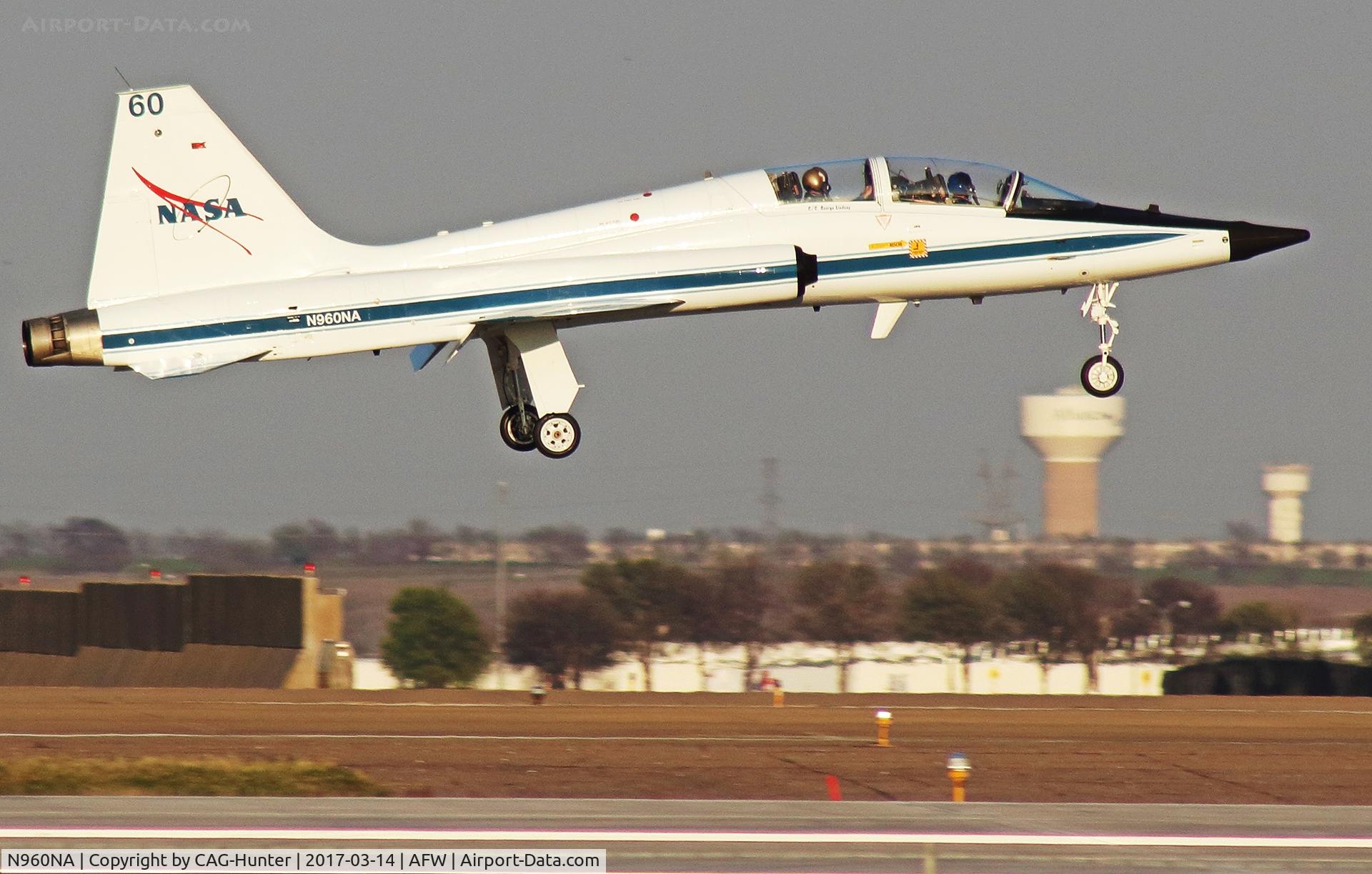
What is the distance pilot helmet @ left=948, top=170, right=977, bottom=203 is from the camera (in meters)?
→ 24.2

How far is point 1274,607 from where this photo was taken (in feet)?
167

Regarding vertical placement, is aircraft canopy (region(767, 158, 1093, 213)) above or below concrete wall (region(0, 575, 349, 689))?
above

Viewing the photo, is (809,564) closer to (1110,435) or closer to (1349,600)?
(1349,600)

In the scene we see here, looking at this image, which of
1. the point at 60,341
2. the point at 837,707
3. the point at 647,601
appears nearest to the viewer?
the point at 60,341

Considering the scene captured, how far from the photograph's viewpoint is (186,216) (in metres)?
23.8

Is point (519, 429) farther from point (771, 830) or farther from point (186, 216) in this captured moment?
point (771, 830)

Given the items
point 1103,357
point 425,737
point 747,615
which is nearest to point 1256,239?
point 1103,357

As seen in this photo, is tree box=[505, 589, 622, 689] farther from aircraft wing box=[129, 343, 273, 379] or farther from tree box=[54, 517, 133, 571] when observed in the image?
aircraft wing box=[129, 343, 273, 379]

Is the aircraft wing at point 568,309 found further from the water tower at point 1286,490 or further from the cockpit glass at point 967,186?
the water tower at point 1286,490

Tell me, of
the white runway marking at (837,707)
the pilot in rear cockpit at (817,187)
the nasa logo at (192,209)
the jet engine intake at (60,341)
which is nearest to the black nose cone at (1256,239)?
the pilot in rear cockpit at (817,187)

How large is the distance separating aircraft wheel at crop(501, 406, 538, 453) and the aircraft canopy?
5.22 metres

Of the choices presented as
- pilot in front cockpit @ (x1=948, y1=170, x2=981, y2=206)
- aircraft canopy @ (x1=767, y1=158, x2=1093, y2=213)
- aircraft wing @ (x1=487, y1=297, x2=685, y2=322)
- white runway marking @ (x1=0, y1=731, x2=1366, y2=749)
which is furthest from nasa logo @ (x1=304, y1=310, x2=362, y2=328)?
pilot in front cockpit @ (x1=948, y1=170, x2=981, y2=206)

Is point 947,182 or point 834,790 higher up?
point 947,182

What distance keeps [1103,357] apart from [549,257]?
8580 millimetres
